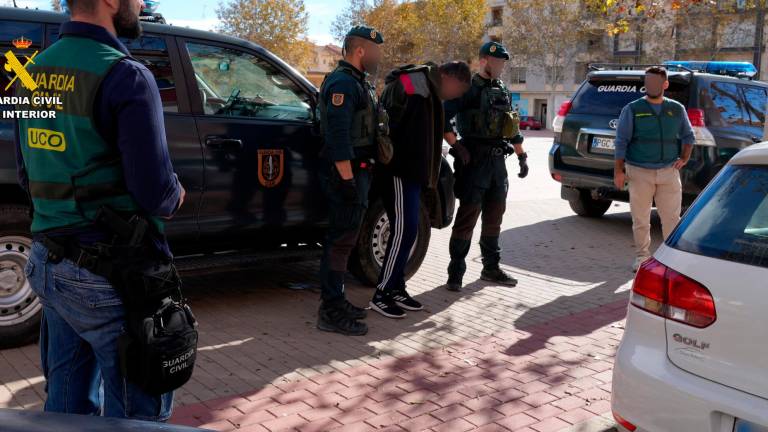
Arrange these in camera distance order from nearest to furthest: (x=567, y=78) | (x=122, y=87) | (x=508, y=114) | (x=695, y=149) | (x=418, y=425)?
(x=122, y=87), (x=418, y=425), (x=508, y=114), (x=695, y=149), (x=567, y=78)

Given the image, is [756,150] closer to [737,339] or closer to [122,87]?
[737,339]

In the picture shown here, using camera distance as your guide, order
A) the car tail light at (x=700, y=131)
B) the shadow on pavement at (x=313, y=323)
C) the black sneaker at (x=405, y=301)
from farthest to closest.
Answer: the car tail light at (x=700, y=131), the black sneaker at (x=405, y=301), the shadow on pavement at (x=313, y=323)

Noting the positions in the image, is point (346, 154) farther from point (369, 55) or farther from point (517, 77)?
point (517, 77)

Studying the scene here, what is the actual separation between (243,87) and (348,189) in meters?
1.26

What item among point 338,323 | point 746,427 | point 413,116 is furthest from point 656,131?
point 746,427

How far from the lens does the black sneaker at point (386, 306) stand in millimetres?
5844

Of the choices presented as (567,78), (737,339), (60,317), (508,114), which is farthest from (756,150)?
(567,78)

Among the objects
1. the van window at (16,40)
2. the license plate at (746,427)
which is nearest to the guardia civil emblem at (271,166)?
the van window at (16,40)

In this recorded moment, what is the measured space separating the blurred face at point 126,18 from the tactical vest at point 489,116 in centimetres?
421

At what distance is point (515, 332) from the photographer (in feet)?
18.4

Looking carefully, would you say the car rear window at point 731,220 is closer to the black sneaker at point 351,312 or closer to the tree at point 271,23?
the black sneaker at point 351,312

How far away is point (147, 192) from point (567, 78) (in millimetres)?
66418

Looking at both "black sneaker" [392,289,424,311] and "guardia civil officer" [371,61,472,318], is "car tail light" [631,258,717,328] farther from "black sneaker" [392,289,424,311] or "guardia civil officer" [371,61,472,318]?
"black sneaker" [392,289,424,311]

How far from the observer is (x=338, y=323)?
542 centimetres
